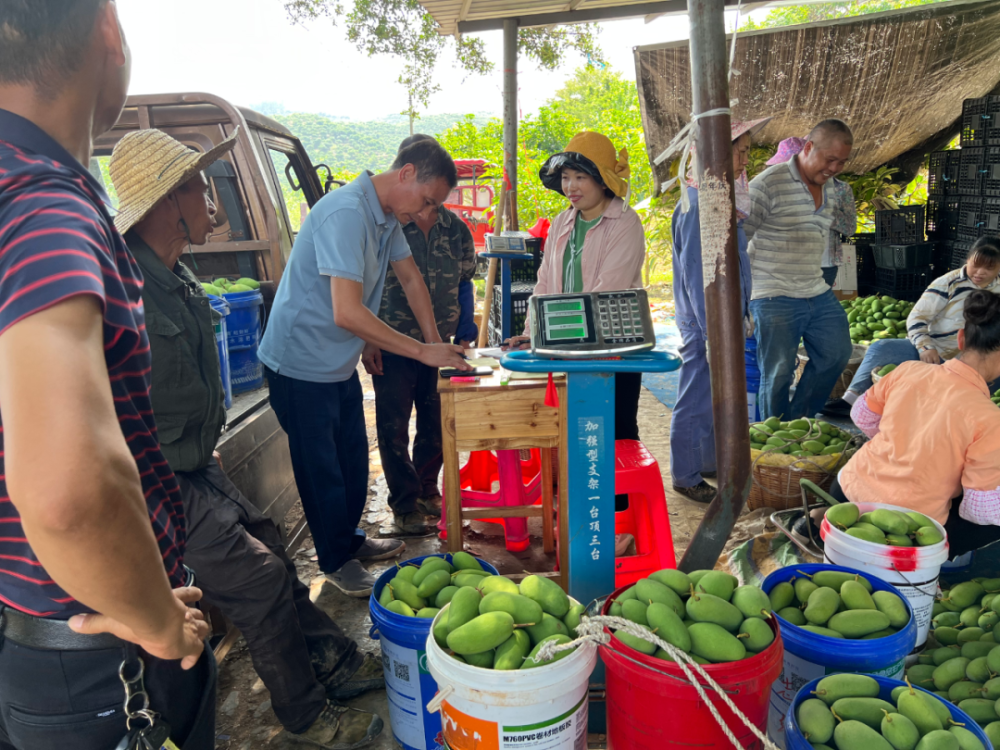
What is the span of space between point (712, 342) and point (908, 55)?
19.5 feet

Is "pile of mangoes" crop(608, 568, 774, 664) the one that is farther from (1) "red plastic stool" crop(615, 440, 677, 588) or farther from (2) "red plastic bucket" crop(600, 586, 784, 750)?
(1) "red plastic stool" crop(615, 440, 677, 588)

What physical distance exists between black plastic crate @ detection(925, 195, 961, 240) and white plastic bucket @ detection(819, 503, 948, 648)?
18.1 ft

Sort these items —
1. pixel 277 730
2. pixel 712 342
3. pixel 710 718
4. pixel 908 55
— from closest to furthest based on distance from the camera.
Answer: pixel 710 718 → pixel 712 342 → pixel 277 730 → pixel 908 55

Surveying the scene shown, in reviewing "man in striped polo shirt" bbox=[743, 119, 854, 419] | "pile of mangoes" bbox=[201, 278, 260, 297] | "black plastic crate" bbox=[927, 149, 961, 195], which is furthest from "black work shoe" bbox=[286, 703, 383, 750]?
Result: "black plastic crate" bbox=[927, 149, 961, 195]

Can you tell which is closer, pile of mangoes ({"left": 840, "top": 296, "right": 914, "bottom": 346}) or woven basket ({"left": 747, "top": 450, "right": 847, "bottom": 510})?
woven basket ({"left": 747, "top": 450, "right": 847, "bottom": 510})

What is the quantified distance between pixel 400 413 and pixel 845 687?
2.71 m

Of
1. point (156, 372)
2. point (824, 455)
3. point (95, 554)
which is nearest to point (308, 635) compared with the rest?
point (156, 372)

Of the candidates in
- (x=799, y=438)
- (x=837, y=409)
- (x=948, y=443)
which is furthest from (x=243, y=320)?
(x=837, y=409)

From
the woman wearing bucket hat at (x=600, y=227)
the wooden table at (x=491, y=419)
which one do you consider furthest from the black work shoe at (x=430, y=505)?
the woman wearing bucket hat at (x=600, y=227)

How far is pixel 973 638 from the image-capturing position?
2113mm

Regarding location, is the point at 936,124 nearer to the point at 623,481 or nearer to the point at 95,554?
the point at 623,481

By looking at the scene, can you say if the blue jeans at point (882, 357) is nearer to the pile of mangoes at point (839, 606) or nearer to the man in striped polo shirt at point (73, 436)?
the pile of mangoes at point (839, 606)

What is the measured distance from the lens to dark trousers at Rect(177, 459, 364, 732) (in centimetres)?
189

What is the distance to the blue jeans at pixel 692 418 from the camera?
386cm
